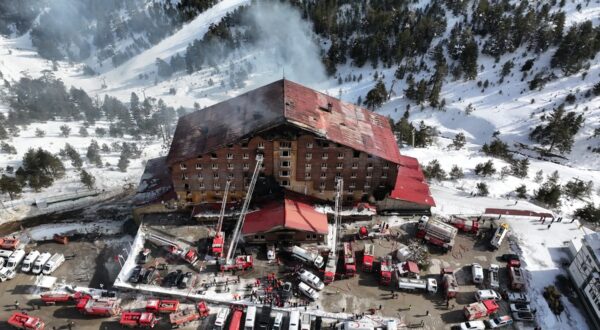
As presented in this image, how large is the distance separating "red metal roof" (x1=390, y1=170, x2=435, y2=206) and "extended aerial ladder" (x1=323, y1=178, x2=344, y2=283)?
308 inches

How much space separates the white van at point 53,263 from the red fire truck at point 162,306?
51.0ft

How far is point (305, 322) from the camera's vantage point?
45.9 meters

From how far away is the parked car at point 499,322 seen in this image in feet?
153

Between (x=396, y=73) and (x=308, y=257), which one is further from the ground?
(x=396, y=73)

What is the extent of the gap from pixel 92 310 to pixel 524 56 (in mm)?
119693

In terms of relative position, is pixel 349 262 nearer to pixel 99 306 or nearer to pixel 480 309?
pixel 480 309

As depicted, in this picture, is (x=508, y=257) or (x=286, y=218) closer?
(x=286, y=218)

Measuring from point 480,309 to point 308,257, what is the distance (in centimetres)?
2086

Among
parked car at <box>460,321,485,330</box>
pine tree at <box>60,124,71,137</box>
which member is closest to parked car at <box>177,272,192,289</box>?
parked car at <box>460,321,485,330</box>

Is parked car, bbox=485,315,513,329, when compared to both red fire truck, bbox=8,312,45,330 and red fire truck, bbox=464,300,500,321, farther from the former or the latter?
red fire truck, bbox=8,312,45,330

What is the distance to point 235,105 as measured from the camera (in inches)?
→ 2414

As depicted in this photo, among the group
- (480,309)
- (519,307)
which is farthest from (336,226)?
(519,307)

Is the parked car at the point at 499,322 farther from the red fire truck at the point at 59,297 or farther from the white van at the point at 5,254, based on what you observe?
the white van at the point at 5,254

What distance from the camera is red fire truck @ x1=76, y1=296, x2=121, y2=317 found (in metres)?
47.1
